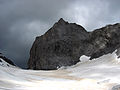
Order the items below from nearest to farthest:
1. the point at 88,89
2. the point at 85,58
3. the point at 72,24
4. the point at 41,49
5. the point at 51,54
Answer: the point at 88,89 < the point at 85,58 < the point at 51,54 < the point at 41,49 < the point at 72,24

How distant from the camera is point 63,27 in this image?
5631cm

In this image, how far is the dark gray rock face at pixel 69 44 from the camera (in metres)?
47.1

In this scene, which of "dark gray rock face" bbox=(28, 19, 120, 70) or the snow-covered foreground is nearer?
the snow-covered foreground

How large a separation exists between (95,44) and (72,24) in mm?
11965

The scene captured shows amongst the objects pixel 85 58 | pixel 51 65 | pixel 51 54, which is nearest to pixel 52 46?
pixel 51 54

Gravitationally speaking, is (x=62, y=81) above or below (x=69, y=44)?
below

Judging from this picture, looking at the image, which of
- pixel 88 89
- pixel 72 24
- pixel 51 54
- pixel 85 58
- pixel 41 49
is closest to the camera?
pixel 88 89

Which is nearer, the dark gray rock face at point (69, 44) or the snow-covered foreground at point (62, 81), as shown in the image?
the snow-covered foreground at point (62, 81)

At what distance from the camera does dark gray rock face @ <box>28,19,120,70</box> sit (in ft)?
155

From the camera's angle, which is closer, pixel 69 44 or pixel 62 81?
pixel 62 81

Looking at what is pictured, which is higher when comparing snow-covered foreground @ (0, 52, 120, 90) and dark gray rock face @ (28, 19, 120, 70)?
dark gray rock face @ (28, 19, 120, 70)

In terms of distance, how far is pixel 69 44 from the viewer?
5109 centimetres

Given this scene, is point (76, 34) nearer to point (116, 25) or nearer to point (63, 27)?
point (63, 27)

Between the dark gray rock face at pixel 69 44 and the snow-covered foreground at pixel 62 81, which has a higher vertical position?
the dark gray rock face at pixel 69 44
